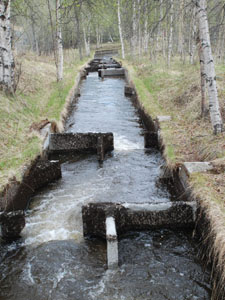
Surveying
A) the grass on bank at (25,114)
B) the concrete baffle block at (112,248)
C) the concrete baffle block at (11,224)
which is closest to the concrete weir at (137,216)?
the concrete baffle block at (112,248)

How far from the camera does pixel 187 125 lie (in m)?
9.84

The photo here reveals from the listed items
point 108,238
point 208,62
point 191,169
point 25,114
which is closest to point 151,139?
point 208,62

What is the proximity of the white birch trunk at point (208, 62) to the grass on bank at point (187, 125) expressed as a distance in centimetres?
49

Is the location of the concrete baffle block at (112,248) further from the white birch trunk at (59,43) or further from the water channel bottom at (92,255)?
the white birch trunk at (59,43)

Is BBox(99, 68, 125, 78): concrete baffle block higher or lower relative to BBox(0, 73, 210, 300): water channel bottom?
higher

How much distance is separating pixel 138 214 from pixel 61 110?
25.9 feet

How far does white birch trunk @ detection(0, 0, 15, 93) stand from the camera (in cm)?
1072

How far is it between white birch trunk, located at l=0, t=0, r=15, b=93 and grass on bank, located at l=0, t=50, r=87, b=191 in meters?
0.48

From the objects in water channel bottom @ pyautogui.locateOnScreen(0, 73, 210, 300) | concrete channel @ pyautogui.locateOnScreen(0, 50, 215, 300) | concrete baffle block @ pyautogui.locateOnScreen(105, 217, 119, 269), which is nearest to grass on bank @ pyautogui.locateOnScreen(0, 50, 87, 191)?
concrete channel @ pyautogui.locateOnScreen(0, 50, 215, 300)

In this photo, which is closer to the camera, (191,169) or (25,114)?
(191,169)

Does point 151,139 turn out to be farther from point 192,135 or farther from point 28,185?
point 28,185

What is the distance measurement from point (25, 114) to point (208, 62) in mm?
6504

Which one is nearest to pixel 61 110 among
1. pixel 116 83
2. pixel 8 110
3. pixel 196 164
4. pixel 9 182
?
pixel 8 110

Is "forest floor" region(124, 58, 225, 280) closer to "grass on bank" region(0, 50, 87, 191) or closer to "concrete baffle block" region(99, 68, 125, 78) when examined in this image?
"grass on bank" region(0, 50, 87, 191)
